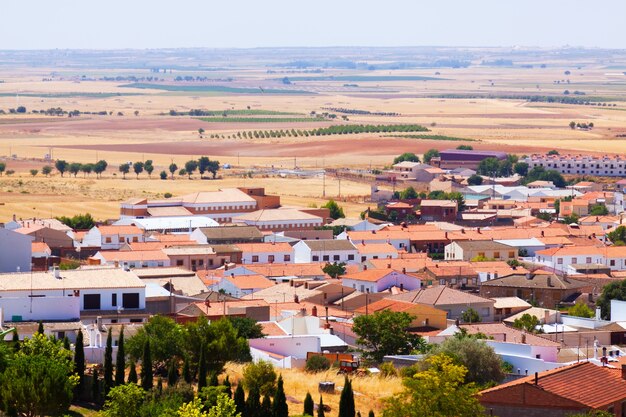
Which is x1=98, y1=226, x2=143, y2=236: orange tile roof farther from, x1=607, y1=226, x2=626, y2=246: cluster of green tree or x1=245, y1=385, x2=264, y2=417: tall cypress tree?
x1=245, y1=385, x2=264, y2=417: tall cypress tree

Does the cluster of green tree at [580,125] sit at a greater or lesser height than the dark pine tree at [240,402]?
lesser

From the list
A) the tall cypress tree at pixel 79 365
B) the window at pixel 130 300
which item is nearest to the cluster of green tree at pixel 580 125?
the window at pixel 130 300

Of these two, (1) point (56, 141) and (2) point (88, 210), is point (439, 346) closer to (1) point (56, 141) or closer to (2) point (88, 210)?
(2) point (88, 210)

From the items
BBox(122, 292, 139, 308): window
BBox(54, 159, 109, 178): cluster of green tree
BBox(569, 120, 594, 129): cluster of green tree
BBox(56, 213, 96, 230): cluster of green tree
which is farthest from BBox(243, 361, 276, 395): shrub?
BBox(569, 120, 594, 129): cluster of green tree

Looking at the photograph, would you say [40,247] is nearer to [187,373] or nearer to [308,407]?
[187,373]

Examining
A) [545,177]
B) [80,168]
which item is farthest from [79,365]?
[80,168]

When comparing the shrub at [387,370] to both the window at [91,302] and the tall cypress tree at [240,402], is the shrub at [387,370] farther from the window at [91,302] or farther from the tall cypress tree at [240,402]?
the window at [91,302]
